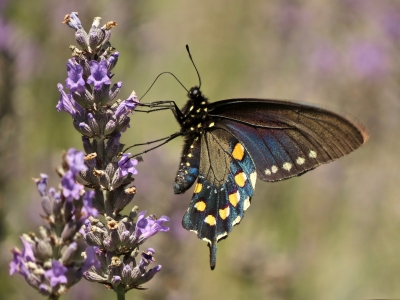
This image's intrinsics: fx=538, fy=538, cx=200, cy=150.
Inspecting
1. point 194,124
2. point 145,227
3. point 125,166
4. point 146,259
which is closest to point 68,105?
point 125,166

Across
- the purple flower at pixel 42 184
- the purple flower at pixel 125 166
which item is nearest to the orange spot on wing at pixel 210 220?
the purple flower at pixel 125 166

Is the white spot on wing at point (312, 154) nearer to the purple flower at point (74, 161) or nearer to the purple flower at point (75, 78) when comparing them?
the purple flower at point (75, 78)

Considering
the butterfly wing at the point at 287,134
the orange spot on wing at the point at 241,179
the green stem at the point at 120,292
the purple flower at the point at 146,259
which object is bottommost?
the green stem at the point at 120,292

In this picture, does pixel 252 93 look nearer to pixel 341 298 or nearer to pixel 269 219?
pixel 269 219

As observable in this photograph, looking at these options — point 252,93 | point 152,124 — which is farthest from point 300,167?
point 152,124

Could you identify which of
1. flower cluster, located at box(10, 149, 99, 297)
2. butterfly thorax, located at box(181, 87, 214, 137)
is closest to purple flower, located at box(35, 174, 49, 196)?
flower cluster, located at box(10, 149, 99, 297)

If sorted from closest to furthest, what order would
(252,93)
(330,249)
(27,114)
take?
(27,114)
(330,249)
(252,93)
